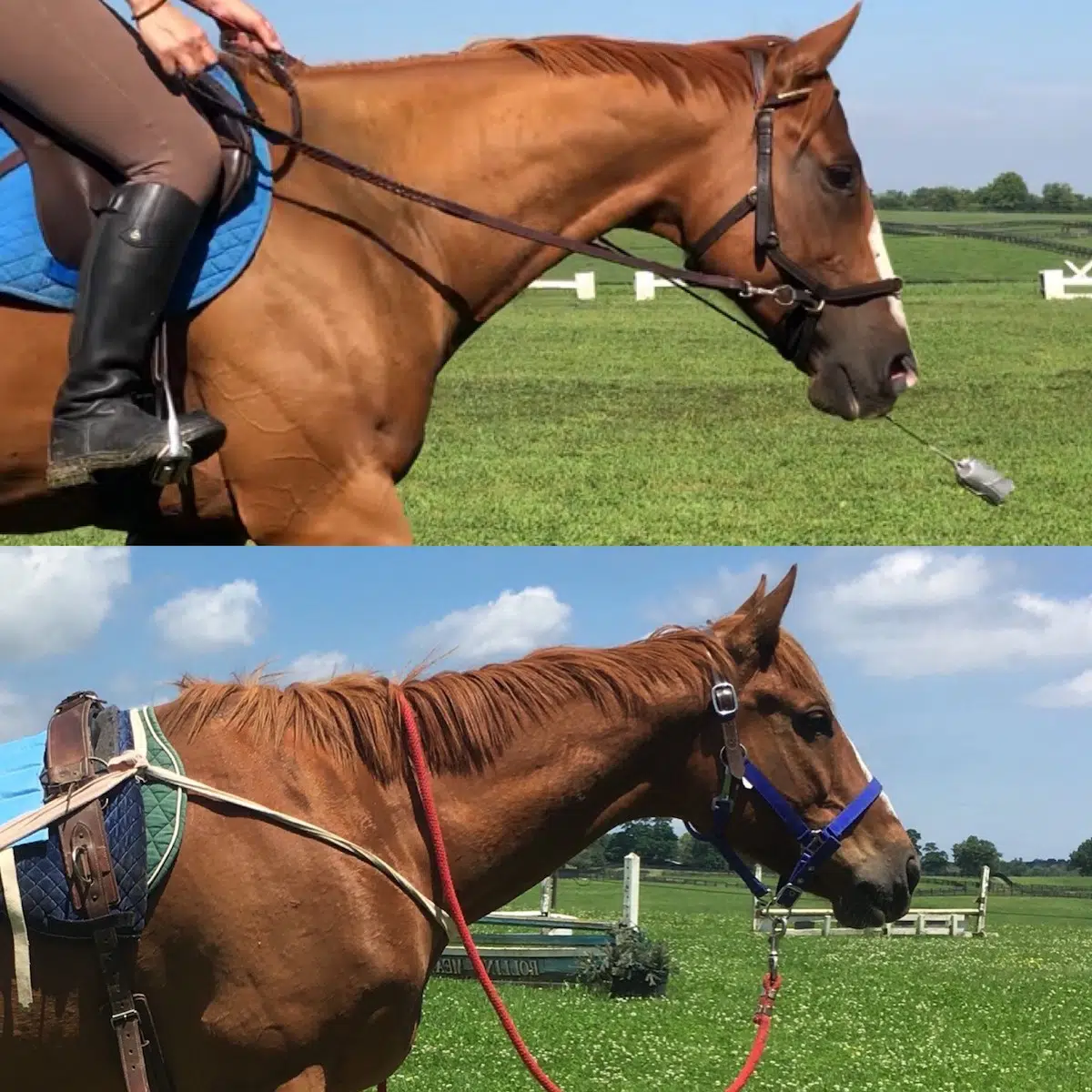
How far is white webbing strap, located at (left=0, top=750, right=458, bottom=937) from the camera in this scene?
298 centimetres

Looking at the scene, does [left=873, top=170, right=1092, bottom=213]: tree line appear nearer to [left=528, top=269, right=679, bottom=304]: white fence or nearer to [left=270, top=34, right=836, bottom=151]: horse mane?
[left=528, top=269, right=679, bottom=304]: white fence

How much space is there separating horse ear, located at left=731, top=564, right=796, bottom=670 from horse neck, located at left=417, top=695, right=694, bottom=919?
24cm

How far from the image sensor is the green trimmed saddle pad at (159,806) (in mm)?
3029

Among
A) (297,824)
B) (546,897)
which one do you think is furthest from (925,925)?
(297,824)


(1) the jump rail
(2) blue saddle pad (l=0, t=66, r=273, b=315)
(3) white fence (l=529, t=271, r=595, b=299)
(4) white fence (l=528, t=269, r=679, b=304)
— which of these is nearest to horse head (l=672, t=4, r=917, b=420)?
(2) blue saddle pad (l=0, t=66, r=273, b=315)

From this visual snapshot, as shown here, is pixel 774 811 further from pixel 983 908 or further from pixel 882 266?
pixel 983 908

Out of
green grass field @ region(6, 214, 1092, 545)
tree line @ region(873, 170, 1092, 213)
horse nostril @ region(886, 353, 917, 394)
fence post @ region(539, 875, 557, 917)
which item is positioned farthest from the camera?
tree line @ region(873, 170, 1092, 213)

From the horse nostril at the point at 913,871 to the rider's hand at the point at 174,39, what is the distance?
279cm

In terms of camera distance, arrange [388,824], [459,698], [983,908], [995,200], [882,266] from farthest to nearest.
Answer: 1. [995,200]
2. [983,908]
3. [882,266]
4. [459,698]
5. [388,824]

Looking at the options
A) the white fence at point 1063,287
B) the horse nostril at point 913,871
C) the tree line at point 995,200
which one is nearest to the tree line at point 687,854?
the horse nostril at point 913,871

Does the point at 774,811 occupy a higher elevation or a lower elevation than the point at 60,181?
lower

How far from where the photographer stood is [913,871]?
3904 millimetres

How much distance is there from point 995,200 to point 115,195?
6275 cm

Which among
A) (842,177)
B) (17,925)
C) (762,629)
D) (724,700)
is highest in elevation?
(842,177)
